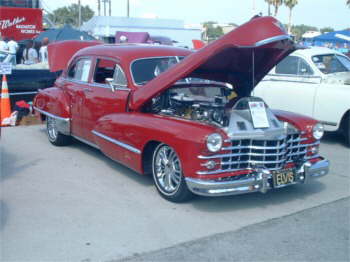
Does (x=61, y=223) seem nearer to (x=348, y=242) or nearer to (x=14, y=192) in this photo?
(x=14, y=192)

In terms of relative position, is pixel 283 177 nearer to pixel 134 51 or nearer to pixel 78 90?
pixel 134 51

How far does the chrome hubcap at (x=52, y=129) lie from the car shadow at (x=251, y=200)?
347 centimetres

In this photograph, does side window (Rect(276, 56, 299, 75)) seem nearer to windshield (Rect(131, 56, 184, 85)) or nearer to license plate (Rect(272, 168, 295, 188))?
windshield (Rect(131, 56, 184, 85))

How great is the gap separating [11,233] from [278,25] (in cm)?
336

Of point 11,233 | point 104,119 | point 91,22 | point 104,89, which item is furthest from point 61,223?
point 91,22

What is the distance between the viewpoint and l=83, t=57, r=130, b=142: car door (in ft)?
19.4

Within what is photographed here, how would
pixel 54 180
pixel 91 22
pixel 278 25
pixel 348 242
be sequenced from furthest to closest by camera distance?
1. pixel 91 22
2. pixel 54 180
3. pixel 278 25
4. pixel 348 242

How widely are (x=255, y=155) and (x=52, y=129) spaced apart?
168 inches

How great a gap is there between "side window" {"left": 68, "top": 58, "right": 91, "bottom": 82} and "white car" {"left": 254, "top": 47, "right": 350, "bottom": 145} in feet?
12.1

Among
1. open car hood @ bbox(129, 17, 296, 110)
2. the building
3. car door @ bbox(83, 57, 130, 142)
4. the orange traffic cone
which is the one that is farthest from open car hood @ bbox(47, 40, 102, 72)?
the building

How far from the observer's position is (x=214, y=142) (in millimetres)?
4441

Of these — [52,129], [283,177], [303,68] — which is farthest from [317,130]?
[52,129]

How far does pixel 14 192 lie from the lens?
530 centimetres

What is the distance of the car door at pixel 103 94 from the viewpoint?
5.91 m
